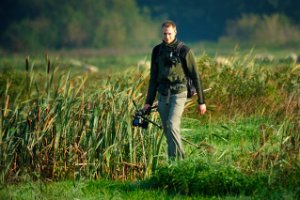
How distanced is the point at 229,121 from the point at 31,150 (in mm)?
4040

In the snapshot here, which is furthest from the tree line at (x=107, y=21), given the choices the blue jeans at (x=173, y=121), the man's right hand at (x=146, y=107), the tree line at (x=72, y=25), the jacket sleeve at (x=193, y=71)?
the blue jeans at (x=173, y=121)

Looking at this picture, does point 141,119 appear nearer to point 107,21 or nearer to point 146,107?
point 146,107

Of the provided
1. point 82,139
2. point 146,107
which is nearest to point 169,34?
point 146,107

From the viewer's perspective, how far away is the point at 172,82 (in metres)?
10.2

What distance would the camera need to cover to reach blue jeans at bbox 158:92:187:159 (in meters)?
10.2

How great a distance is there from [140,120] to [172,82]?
2.02 feet

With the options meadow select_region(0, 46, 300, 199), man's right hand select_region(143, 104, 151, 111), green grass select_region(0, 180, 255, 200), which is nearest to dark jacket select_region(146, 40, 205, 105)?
man's right hand select_region(143, 104, 151, 111)

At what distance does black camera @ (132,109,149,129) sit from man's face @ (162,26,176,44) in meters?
0.87

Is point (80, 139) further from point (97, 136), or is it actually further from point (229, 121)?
point (229, 121)

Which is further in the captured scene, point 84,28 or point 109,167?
point 84,28

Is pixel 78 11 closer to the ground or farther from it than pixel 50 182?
farther from it

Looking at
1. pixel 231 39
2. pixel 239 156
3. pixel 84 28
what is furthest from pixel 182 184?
pixel 84 28

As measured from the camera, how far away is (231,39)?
283 ft

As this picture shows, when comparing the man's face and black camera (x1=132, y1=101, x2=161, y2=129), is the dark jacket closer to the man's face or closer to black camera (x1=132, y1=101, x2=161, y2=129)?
the man's face
